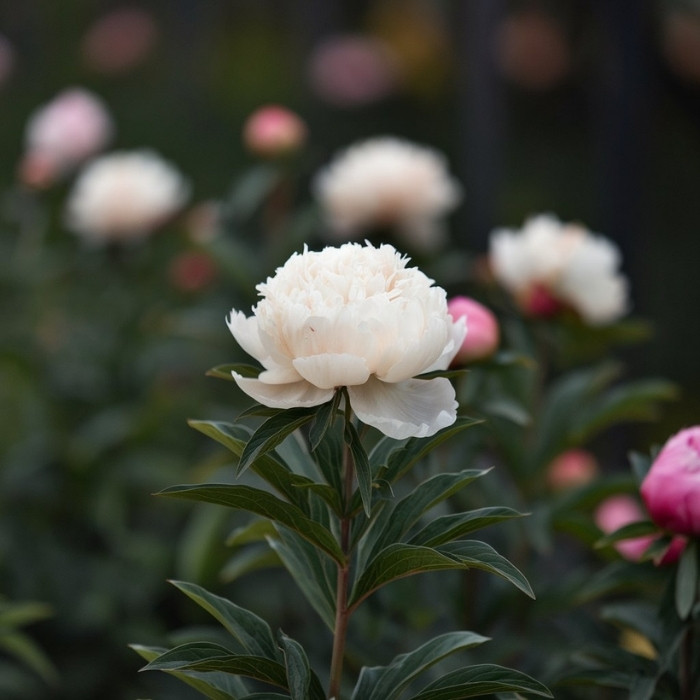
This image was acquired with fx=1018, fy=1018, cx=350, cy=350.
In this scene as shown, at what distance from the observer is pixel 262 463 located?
0.79m

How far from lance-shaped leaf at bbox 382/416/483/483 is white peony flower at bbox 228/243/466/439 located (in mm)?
38

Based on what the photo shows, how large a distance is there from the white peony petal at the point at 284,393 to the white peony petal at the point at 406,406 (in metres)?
0.03

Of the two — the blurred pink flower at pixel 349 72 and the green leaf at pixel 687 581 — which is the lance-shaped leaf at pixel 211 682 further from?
the blurred pink flower at pixel 349 72

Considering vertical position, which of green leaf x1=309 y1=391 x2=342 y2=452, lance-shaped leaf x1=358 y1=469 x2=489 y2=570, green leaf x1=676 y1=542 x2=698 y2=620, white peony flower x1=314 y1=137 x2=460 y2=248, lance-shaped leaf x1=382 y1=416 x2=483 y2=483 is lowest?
white peony flower x1=314 y1=137 x2=460 y2=248

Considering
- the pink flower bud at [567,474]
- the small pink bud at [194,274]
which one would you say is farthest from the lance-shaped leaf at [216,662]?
the small pink bud at [194,274]

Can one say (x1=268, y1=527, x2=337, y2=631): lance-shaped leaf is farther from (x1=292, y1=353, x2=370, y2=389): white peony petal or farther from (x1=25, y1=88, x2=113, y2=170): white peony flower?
A: (x1=25, y1=88, x2=113, y2=170): white peony flower

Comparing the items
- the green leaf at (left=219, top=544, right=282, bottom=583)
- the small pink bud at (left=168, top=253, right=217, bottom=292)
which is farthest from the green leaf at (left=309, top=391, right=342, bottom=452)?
the small pink bud at (left=168, top=253, right=217, bottom=292)

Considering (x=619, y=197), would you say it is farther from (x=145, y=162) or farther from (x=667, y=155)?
(x=667, y=155)

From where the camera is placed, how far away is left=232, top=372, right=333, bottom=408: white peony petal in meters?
0.75

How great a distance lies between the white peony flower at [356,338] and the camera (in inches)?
28.7

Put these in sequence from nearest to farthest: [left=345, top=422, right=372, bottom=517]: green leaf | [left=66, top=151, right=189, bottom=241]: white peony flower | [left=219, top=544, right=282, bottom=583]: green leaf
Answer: [left=345, top=422, right=372, bottom=517]: green leaf → [left=219, top=544, right=282, bottom=583]: green leaf → [left=66, top=151, right=189, bottom=241]: white peony flower

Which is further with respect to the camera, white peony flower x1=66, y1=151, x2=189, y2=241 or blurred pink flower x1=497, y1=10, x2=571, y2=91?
blurred pink flower x1=497, y1=10, x2=571, y2=91

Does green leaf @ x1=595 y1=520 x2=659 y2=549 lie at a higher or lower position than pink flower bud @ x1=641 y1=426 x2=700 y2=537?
lower

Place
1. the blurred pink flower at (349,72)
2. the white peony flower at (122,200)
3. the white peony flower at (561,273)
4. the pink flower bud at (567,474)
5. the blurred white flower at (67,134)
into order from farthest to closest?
the blurred pink flower at (349,72), the blurred white flower at (67,134), the white peony flower at (122,200), the pink flower bud at (567,474), the white peony flower at (561,273)
